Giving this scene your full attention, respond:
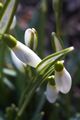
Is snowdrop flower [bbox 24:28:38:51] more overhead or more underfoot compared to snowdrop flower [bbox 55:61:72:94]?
more overhead

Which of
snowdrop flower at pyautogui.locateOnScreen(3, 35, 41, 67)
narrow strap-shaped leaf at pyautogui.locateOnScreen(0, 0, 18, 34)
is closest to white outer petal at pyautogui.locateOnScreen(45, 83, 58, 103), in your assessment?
snowdrop flower at pyautogui.locateOnScreen(3, 35, 41, 67)

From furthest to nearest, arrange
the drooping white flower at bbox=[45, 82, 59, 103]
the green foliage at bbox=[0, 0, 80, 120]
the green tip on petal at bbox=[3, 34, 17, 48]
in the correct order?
the green foliage at bbox=[0, 0, 80, 120] → the drooping white flower at bbox=[45, 82, 59, 103] → the green tip on petal at bbox=[3, 34, 17, 48]

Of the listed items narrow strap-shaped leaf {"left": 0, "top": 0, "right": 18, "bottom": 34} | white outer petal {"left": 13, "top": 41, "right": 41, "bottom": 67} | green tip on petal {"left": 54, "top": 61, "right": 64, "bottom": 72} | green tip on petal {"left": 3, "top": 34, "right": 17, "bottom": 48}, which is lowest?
green tip on petal {"left": 54, "top": 61, "right": 64, "bottom": 72}

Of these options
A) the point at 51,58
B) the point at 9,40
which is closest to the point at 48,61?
the point at 51,58

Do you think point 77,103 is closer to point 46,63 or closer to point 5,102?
point 5,102

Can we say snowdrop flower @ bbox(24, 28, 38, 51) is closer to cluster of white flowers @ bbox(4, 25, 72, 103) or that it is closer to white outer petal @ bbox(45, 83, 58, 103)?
cluster of white flowers @ bbox(4, 25, 72, 103)

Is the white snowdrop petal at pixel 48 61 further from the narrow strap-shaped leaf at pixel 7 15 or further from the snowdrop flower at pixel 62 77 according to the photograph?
the narrow strap-shaped leaf at pixel 7 15

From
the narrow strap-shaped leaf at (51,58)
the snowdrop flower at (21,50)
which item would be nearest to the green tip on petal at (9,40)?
the snowdrop flower at (21,50)

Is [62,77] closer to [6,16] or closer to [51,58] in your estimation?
[51,58]
